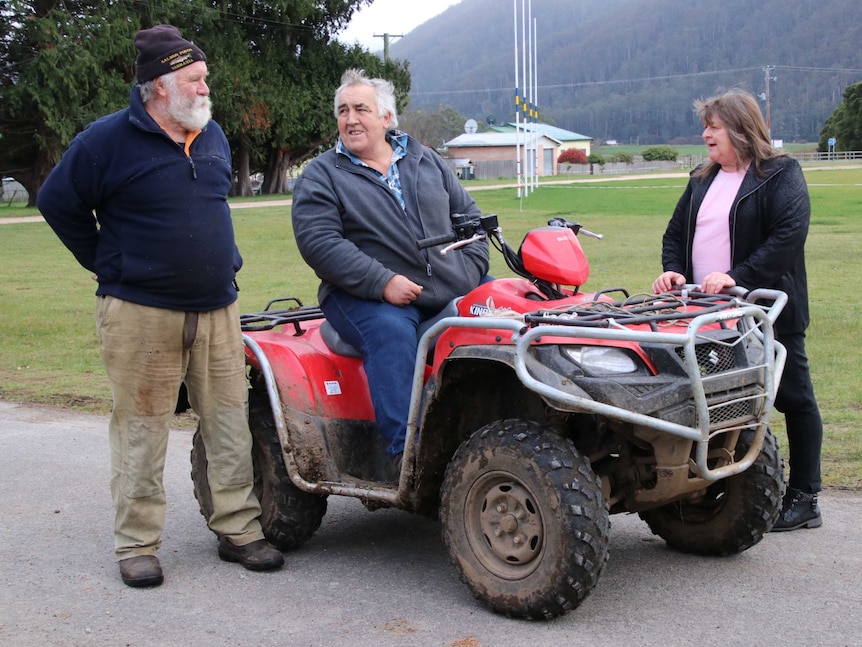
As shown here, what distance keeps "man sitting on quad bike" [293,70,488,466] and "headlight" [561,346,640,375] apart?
0.90m

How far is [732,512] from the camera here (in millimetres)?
4734

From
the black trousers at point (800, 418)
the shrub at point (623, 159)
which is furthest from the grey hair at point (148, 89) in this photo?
the shrub at point (623, 159)

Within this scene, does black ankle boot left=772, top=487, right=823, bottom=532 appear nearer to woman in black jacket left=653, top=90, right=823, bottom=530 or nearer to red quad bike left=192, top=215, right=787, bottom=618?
woman in black jacket left=653, top=90, right=823, bottom=530

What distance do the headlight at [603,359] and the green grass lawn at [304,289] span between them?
243 centimetres

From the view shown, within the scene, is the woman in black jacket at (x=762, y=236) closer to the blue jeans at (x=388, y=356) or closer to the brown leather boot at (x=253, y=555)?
the blue jeans at (x=388, y=356)

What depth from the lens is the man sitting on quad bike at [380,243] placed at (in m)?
4.74

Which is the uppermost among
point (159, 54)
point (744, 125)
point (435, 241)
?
point (159, 54)

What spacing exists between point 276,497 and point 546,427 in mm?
1502

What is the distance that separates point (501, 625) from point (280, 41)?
2163 inches

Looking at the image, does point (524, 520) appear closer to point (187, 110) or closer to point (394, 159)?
point (394, 159)

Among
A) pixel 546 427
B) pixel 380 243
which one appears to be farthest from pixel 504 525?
pixel 380 243

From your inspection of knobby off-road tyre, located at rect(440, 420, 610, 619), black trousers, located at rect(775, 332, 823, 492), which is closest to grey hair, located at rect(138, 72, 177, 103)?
knobby off-road tyre, located at rect(440, 420, 610, 619)

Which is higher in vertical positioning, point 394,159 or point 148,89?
point 148,89

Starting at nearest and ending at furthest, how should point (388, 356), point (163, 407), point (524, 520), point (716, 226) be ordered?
1. point (524, 520)
2. point (388, 356)
3. point (163, 407)
4. point (716, 226)
